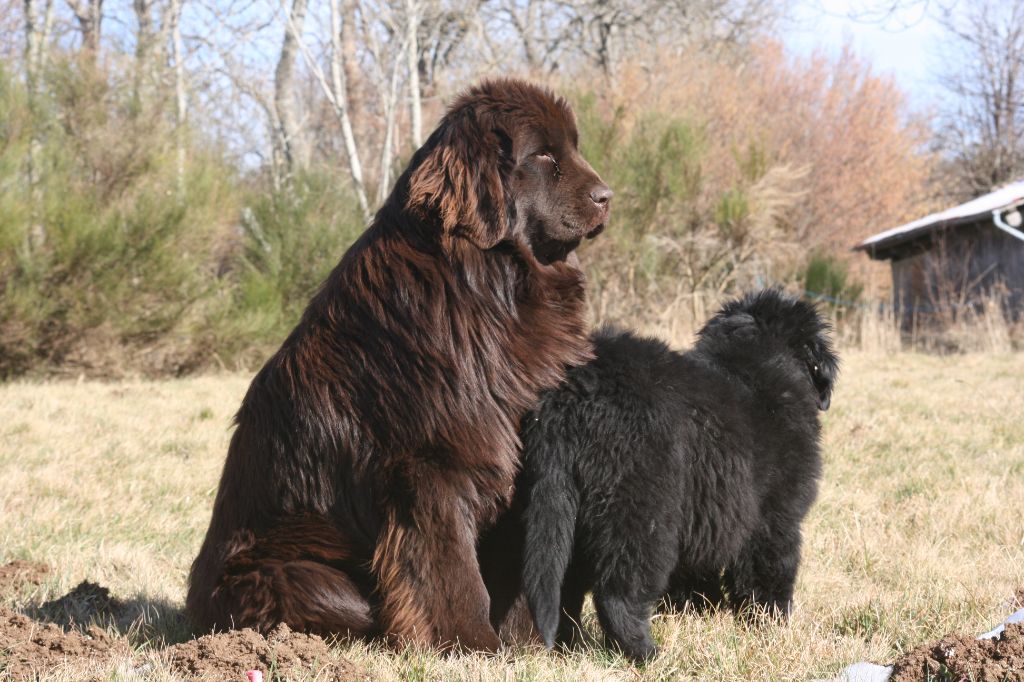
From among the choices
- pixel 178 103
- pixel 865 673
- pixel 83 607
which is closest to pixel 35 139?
pixel 178 103

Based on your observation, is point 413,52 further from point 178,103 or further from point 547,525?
point 547,525

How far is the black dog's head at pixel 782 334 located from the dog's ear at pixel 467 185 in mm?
1237

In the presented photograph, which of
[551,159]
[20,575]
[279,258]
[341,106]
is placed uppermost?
[341,106]

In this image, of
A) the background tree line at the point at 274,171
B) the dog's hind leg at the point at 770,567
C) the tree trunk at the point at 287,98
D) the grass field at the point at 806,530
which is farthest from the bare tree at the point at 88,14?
the dog's hind leg at the point at 770,567

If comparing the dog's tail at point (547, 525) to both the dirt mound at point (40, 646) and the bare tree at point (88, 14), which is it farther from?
the bare tree at point (88, 14)

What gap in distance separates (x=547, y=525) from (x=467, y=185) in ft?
3.74

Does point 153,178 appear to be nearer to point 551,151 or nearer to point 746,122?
point 551,151

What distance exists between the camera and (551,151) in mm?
3273

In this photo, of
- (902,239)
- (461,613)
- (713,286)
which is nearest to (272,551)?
(461,613)

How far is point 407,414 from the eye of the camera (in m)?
2.90

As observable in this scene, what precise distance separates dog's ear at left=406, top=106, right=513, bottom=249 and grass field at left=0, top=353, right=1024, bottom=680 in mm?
1355

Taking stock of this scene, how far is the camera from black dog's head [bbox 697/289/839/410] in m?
3.82

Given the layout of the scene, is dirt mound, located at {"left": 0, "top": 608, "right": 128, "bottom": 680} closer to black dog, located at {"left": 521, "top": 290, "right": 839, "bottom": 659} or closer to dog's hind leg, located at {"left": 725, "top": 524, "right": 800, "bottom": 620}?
black dog, located at {"left": 521, "top": 290, "right": 839, "bottom": 659}

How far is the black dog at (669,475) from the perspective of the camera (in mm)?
2961
